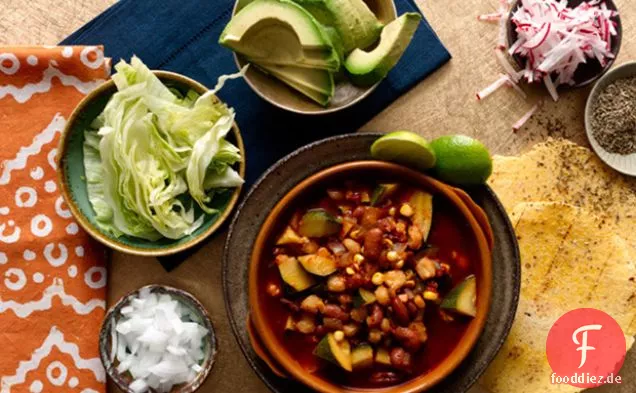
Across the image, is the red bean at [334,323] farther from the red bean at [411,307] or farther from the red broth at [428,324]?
the red bean at [411,307]

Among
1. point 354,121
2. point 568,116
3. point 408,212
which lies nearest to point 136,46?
point 354,121

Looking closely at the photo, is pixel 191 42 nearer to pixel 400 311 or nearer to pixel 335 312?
pixel 335 312

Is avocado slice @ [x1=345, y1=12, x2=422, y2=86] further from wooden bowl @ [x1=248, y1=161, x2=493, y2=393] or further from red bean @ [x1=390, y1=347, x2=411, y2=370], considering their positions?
red bean @ [x1=390, y1=347, x2=411, y2=370]

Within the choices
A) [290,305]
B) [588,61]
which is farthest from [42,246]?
[588,61]

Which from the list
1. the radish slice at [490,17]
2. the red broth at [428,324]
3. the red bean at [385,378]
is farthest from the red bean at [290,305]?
the radish slice at [490,17]

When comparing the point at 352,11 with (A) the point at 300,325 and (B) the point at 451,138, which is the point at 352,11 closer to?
(B) the point at 451,138

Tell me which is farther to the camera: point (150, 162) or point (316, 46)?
point (150, 162)
